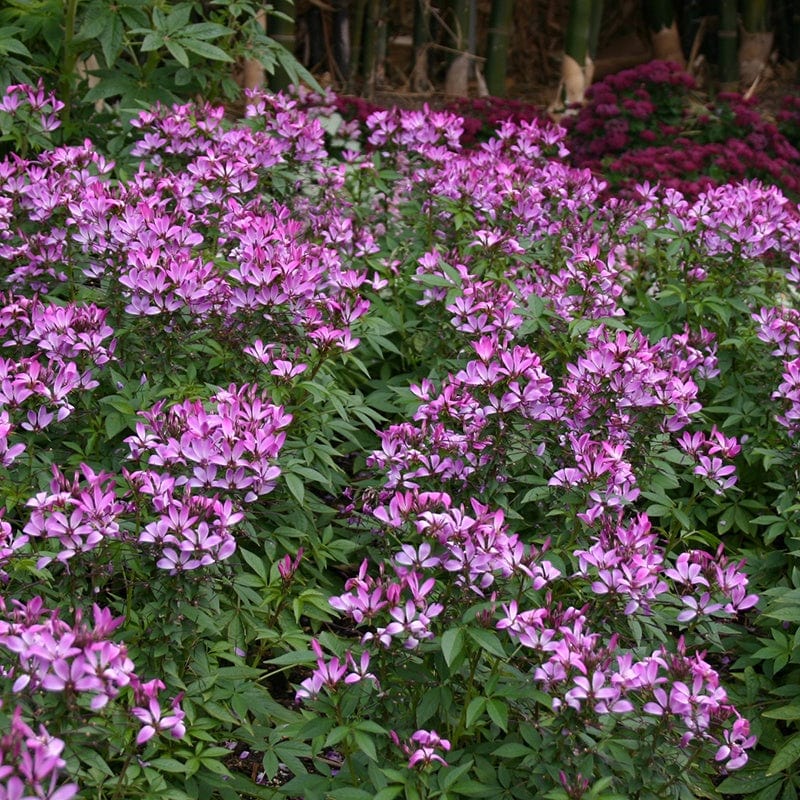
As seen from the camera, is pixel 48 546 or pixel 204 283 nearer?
pixel 48 546

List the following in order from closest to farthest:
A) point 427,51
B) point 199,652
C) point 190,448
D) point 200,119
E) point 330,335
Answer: point 190,448 → point 199,652 → point 330,335 → point 200,119 → point 427,51

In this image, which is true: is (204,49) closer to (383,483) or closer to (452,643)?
(383,483)

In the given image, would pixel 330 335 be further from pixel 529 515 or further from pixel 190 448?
pixel 529 515

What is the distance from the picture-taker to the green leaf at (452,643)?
1604 millimetres

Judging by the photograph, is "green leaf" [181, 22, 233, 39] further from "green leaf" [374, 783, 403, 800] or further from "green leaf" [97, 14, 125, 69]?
"green leaf" [374, 783, 403, 800]

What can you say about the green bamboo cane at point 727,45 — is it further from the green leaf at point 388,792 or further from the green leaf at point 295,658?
the green leaf at point 388,792

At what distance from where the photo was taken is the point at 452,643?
A: 163 centimetres

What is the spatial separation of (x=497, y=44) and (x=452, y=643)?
556 centimetres

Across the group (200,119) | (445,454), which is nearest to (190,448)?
(445,454)

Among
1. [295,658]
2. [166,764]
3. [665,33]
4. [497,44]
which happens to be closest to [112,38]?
[295,658]

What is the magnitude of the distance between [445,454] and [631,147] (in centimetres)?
375

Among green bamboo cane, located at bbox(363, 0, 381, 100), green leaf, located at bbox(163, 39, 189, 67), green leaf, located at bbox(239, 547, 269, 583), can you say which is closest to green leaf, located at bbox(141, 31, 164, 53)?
green leaf, located at bbox(163, 39, 189, 67)

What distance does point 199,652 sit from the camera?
1.92 m

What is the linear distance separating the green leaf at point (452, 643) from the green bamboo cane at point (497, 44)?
5433 millimetres
